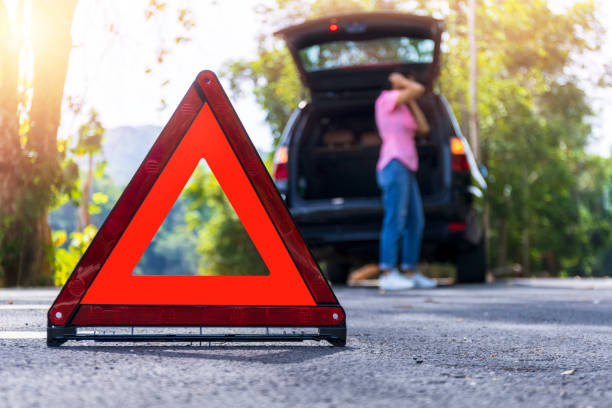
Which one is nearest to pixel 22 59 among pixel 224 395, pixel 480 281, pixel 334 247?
pixel 334 247

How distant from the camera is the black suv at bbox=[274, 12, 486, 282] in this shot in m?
8.73

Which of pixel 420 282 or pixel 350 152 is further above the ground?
pixel 350 152

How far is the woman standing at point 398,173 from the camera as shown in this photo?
8.15 m

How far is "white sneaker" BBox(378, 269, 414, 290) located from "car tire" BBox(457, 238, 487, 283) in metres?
1.47

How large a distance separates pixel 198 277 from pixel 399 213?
4797 millimetres

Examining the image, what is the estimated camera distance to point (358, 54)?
9008mm

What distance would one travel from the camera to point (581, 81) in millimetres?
27031

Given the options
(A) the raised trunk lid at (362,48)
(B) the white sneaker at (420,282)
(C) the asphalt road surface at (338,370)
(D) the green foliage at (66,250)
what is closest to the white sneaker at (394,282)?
(B) the white sneaker at (420,282)

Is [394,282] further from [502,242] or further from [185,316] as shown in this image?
[502,242]

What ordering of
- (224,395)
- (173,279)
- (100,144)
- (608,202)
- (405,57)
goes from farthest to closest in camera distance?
(608,202) → (100,144) → (405,57) → (173,279) → (224,395)

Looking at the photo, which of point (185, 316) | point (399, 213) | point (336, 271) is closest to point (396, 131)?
point (399, 213)

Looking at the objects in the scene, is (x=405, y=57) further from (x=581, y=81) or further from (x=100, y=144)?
(x=581, y=81)

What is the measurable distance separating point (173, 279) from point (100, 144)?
8.18 metres

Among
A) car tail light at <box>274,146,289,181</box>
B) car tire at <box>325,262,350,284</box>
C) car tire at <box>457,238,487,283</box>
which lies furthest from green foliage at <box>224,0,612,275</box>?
car tail light at <box>274,146,289,181</box>
